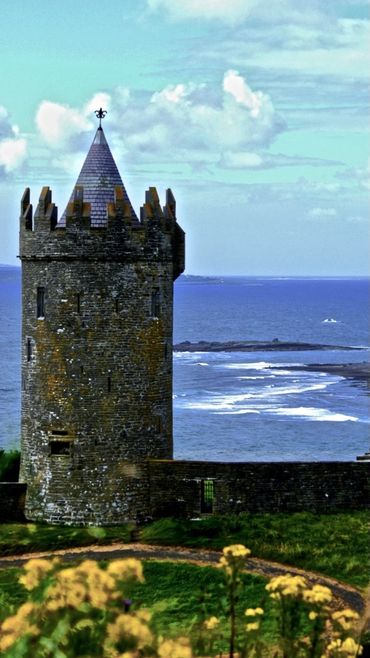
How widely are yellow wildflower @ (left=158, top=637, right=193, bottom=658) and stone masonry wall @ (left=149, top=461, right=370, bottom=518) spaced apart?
1842cm

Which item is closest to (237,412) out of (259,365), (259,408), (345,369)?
(259,408)

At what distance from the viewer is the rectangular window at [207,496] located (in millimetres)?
26766

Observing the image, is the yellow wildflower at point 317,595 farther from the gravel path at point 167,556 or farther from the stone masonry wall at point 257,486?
the stone masonry wall at point 257,486

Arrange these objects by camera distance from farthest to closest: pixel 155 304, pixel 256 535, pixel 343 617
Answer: pixel 155 304
pixel 256 535
pixel 343 617

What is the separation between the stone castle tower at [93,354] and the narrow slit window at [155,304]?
3cm

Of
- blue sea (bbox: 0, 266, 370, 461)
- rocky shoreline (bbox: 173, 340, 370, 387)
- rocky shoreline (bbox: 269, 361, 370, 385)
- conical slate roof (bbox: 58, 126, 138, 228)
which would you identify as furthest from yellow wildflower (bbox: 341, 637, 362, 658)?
rocky shoreline (bbox: 173, 340, 370, 387)

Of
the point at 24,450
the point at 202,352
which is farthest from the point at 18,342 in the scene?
the point at 24,450

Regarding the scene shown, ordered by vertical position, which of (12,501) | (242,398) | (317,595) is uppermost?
(317,595)

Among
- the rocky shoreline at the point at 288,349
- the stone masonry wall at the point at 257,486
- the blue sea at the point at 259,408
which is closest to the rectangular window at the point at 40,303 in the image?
the stone masonry wall at the point at 257,486

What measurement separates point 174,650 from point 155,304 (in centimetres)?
1939

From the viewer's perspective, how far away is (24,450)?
2750cm

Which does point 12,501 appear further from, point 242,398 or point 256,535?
point 242,398

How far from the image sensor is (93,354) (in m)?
26.3

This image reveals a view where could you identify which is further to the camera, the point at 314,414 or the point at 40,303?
the point at 314,414
